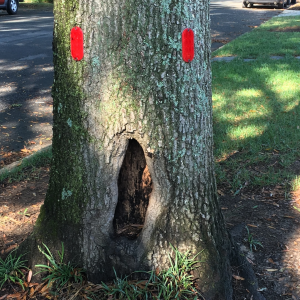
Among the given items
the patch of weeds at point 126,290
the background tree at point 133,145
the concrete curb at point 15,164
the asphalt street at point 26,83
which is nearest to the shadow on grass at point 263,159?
the background tree at point 133,145

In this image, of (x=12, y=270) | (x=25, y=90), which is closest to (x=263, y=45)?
(x=25, y=90)

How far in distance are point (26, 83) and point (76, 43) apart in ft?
17.9

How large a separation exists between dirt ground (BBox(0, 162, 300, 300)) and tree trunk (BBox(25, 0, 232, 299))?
367 mm

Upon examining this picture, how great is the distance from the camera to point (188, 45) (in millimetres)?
2062

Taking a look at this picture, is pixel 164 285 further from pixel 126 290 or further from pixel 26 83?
pixel 26 83

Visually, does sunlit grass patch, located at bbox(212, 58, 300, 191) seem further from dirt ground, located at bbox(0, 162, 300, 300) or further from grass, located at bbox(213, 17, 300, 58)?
grass, located at bbox(213, 17, 300, 58)

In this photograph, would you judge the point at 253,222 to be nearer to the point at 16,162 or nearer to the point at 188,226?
the point at 188,226

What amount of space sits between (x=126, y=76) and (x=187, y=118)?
406 mm

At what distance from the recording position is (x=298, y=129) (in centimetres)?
477

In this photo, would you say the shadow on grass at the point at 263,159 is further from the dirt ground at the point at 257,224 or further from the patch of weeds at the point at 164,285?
the patch of weeds at the point at 164,285

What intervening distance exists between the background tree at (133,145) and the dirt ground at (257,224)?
350 millimetres

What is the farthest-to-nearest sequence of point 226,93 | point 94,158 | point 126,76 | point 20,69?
point 20,69
point 226,93
point 94,158
point 126,76

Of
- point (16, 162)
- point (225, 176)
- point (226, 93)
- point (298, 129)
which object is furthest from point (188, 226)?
point (226, 93)

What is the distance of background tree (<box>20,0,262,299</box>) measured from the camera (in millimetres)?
2012
